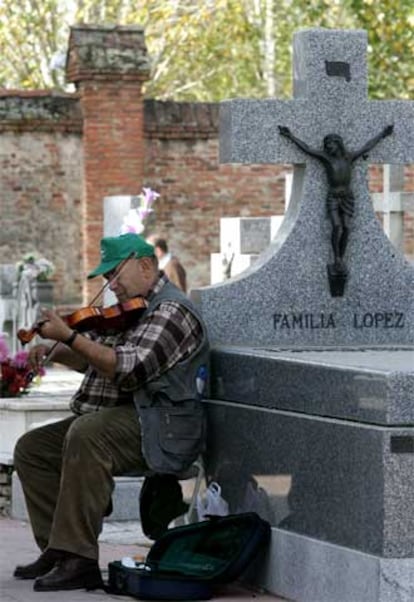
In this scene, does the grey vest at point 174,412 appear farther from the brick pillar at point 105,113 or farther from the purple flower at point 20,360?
the brick pillar at point 105,113

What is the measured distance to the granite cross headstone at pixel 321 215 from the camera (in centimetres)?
1018

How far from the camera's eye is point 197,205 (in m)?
26.8

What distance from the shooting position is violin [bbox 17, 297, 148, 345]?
364 inches

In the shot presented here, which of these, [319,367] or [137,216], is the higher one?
[137,216]

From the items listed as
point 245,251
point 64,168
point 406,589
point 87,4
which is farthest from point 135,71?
point 406,589

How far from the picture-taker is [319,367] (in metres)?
8.81

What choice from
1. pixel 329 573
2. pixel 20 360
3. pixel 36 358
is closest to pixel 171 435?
pixel 36 358

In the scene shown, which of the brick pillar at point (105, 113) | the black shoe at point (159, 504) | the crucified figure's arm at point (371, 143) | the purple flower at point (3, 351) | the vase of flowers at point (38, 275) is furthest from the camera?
the brick pillar at point (105, 113)

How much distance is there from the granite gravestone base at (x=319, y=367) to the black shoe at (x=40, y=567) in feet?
2.85

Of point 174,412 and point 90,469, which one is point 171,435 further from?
point 90,469

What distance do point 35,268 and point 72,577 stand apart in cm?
1542

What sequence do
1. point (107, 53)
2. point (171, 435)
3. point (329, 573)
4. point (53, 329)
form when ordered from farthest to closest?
point (107, 53) < point (171, 435) < point (53, 329) < point (329, 573)

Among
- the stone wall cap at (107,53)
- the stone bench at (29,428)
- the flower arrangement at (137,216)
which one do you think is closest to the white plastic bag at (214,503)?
the stone bench at (29,428)

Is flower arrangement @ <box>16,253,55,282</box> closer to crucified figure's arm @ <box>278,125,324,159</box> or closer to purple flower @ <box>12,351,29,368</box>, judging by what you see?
purple flower @ <box>12,351,29,368</box>
